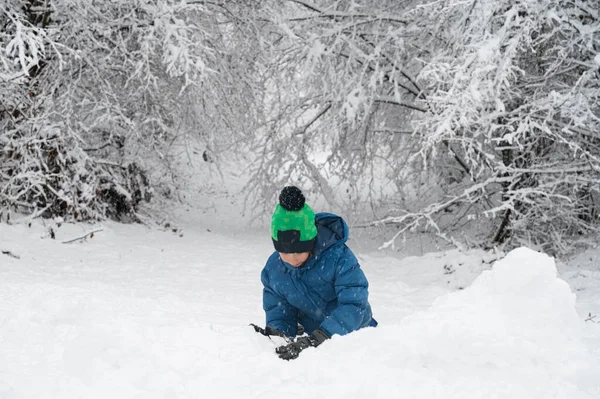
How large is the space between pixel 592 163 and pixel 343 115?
3466mm

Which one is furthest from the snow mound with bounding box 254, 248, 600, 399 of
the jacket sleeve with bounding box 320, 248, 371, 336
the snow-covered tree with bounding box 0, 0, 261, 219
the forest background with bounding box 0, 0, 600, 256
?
the snow-covered tree with bounding box 0, 0, 261, 219

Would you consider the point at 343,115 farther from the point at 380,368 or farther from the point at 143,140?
the point at 380,368

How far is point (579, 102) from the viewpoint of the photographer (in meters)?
6.05

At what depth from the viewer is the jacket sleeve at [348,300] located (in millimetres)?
2633

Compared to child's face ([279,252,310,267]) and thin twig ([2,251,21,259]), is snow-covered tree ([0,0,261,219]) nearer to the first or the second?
thin twig ([2,251,21,259])

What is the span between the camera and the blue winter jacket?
9.12ft

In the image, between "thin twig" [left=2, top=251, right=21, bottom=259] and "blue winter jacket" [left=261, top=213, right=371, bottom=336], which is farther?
"thin twig" [left=2, top=251, right=21, bottom=259]

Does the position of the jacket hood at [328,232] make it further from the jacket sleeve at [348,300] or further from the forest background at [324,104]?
the forest background at [324,104]

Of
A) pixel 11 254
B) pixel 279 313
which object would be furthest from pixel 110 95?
pixel 279 313

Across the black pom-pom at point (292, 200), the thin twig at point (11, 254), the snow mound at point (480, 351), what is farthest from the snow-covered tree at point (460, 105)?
the thin twig at point (11, 254)

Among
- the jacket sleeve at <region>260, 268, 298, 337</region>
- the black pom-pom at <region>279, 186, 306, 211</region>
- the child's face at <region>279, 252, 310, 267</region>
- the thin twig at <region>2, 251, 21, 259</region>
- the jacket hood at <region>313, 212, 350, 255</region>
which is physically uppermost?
the black pom-pom at <region>279, 186, 306, 211</region>

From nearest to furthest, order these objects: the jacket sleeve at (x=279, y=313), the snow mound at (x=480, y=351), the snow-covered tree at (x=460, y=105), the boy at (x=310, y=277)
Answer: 1. the snow mound at (x=480, y=351)
2. the boy at (x=310, y=277)
3. the jacket sleeve at (x=279, y=313)
4. the snow-covered tree at (x=460, y=105)

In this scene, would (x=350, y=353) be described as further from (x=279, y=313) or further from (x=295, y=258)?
(x=279, y=313)

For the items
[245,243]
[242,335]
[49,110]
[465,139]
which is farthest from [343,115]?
[242,335]
